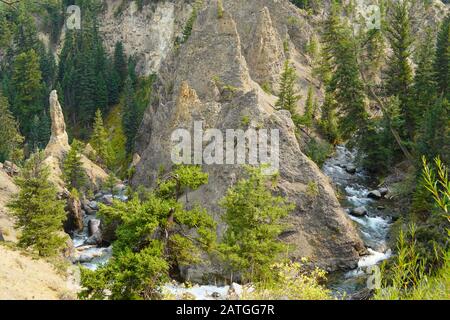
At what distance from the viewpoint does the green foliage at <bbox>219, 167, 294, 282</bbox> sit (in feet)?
65.2

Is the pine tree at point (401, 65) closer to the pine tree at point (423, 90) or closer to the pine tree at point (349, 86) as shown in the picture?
the pine tree at point (423, 90)

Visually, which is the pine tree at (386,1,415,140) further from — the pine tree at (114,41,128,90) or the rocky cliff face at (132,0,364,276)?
the pine tree at (114,41,128,90)

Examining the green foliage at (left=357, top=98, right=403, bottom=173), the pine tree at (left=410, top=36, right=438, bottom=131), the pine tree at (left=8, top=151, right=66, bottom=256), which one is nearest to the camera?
the pine tree at (left=8, top=151, right=66, bottom=256)

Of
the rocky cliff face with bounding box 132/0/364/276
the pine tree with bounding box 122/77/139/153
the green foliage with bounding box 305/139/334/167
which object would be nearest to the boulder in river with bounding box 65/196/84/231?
the rocky cliff face with bounding box 132/0/364/276

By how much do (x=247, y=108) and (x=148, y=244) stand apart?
20.3m

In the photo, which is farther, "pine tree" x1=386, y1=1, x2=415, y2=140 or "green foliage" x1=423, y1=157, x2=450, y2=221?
"pine tree" x1=386, y1=1, x2=415, y2=140

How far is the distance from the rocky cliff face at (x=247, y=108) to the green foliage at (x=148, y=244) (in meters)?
13.4

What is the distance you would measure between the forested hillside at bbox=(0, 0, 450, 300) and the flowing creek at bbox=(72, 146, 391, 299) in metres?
0.19

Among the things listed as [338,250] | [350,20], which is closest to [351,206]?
[338,250]

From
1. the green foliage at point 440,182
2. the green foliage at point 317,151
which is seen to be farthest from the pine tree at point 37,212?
the green foliage at point 440,182

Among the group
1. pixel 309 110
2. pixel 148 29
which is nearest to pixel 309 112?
pixel 309 110

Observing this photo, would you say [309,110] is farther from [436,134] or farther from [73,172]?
[73,172]

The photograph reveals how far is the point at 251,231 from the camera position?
2034 centimetres
